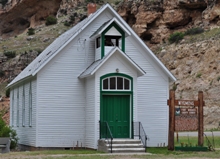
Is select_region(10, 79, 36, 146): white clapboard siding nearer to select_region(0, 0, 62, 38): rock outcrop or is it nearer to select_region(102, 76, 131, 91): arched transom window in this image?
select_region(102, 76, 131, 91): arched transom window

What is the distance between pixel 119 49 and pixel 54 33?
59811mm

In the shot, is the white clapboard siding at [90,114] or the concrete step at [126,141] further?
the white clapboard siding at [90,114]

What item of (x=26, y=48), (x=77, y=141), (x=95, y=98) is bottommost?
(x=77, y=141)

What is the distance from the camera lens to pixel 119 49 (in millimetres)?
25672

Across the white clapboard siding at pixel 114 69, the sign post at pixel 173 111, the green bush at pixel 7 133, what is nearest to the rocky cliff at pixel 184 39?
the green bush at pixel 7 133

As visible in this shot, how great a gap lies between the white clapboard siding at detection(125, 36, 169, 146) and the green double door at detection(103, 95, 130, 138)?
8.14 ft

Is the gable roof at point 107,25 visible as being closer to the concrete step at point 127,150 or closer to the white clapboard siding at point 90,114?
the white clapboard siding at point 90,114

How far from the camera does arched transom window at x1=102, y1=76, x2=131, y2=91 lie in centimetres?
2589

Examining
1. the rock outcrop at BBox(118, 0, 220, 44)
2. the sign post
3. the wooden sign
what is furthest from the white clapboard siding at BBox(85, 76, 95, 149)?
the rock outcrop at BBox(118, 0, 220, 44)

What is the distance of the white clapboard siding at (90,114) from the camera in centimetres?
2603

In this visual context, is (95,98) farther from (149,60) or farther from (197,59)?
(197,59)

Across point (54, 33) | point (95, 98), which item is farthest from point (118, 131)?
point (54, 33)

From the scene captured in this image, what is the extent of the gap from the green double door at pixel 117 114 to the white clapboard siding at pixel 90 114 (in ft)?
2.21

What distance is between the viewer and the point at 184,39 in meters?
62.0
